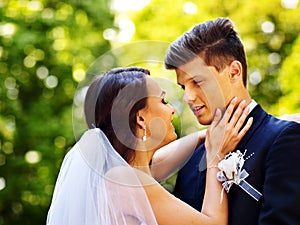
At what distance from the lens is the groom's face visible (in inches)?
121

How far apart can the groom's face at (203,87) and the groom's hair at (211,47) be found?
3 centimetres

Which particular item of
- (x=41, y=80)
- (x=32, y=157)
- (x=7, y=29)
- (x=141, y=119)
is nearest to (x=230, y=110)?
(x=141, y=119)

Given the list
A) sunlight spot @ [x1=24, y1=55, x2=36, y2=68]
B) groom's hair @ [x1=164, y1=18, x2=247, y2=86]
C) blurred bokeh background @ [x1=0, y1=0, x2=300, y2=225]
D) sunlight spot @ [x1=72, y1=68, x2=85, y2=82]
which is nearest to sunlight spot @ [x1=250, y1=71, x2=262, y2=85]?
blurred bokeh background @ [x1=0, y1=0, x2=300, y2=225]

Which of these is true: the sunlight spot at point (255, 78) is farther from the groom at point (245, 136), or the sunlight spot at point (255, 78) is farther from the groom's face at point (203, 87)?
the groom's face at point (203, 87)

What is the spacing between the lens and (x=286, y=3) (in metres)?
11.6

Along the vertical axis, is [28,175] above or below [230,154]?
below

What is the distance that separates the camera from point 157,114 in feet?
10.0

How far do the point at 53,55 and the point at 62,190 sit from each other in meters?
7.09

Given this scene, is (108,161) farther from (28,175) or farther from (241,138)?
(28,175)

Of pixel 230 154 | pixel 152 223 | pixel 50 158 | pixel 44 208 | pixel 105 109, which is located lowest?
pixel 44 208

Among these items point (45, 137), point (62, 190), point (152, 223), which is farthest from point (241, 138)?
point (45, 137)

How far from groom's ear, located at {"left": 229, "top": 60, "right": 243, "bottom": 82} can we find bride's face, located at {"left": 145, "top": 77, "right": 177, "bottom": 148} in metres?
0.32

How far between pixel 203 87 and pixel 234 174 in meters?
0.44

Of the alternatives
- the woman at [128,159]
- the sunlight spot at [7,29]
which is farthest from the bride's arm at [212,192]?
the sunlight spot at [7,29]
